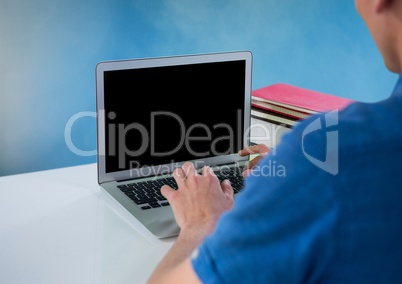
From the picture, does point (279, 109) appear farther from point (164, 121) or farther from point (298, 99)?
point (164, 121)

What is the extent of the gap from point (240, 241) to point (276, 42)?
1838 mm

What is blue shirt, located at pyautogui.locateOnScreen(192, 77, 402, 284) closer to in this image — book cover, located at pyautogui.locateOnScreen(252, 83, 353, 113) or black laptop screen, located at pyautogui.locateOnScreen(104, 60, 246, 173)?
black laptop screen, located at pyautogui.locateOnScreen(104, 60, 246, 173)

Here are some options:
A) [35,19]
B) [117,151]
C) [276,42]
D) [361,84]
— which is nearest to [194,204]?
[117,151]

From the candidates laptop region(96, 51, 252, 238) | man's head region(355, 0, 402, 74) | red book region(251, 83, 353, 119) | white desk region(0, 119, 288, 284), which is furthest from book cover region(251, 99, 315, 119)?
man's head region(355, 0, 402, 74)

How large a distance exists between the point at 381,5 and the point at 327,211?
0.23 m

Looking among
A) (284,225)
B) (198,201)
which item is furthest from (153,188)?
(284,225)

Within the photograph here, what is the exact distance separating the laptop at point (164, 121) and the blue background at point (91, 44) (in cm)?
56

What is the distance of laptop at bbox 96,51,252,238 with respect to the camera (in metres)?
1.53

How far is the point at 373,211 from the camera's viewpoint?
698 millimetres

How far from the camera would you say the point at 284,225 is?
2.31 feet

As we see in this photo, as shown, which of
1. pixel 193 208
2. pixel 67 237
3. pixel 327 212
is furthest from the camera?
pixel 67 237

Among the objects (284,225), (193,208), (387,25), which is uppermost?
(387,25)

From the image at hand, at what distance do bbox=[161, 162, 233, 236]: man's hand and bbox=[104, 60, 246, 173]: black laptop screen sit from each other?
1.04ft

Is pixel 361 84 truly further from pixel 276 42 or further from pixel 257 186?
pixel 257 186
